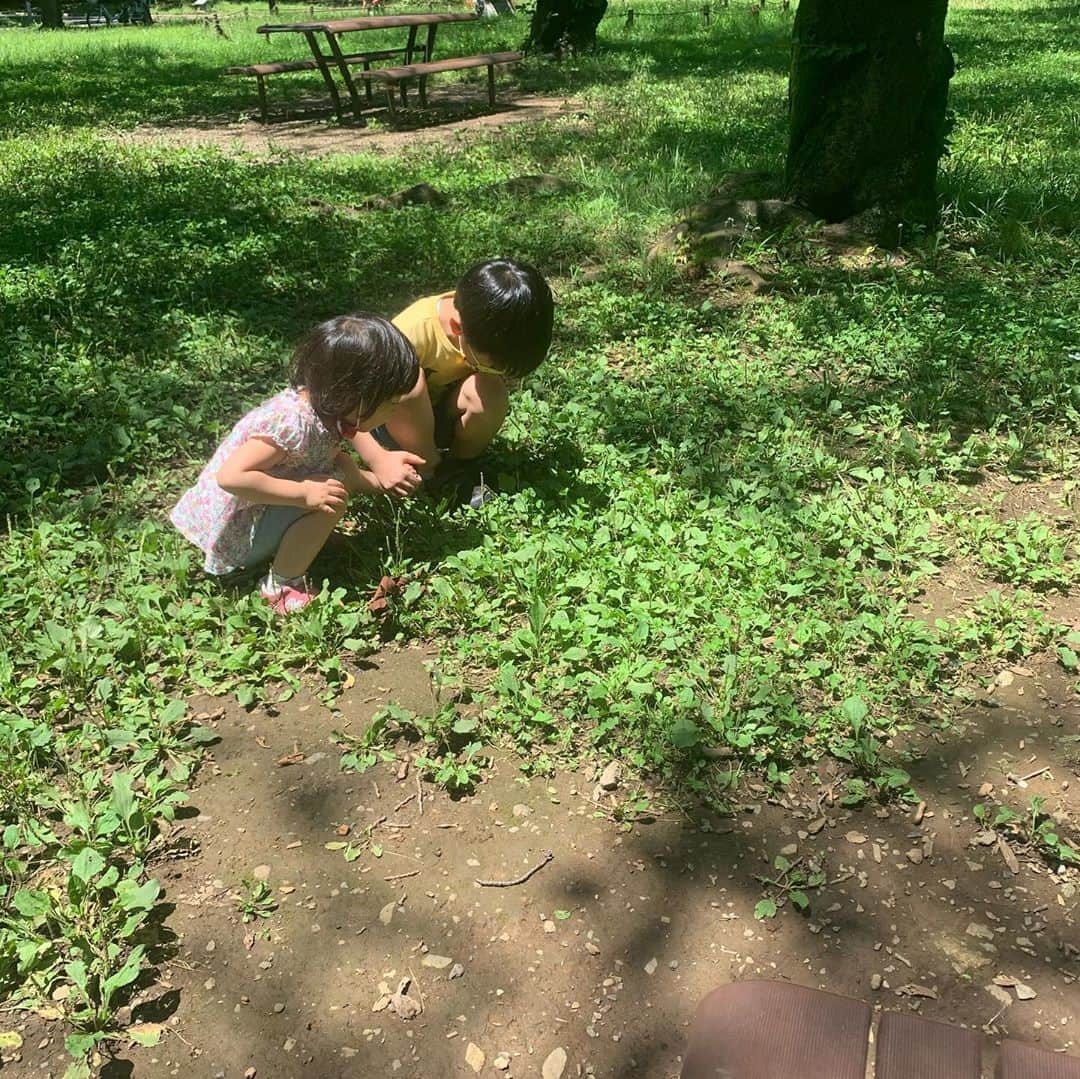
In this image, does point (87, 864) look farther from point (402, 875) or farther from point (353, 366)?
point (353, 366)

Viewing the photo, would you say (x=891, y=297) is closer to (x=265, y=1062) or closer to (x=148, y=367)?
(x=148, y=367)

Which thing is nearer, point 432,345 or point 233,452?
point 233,452

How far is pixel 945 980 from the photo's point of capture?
206cm

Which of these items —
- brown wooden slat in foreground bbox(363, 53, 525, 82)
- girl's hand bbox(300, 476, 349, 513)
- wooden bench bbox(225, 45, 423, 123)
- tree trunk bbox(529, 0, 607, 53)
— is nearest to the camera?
girl's hand bbox(300, 476, 349, 513)

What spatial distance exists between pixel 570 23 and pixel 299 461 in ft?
44.2

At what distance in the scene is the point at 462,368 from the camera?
11.9 feet

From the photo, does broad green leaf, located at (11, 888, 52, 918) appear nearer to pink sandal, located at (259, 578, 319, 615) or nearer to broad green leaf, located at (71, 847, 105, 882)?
broad green leaf, located at (71, 847, 105, 882)

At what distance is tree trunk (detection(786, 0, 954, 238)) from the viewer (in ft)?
18.1

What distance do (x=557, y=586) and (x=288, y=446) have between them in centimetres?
92

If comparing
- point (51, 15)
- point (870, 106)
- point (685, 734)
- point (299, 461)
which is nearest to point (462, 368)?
point (299, 461)

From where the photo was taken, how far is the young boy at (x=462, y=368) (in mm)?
3262

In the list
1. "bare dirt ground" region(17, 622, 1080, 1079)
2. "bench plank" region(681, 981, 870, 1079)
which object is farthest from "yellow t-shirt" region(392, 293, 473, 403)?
"bench plank" region(681, 981, 870, 1079)

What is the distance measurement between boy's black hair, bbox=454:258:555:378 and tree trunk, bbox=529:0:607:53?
12.6m

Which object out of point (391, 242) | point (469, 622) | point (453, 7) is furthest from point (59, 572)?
point (453, 7)
